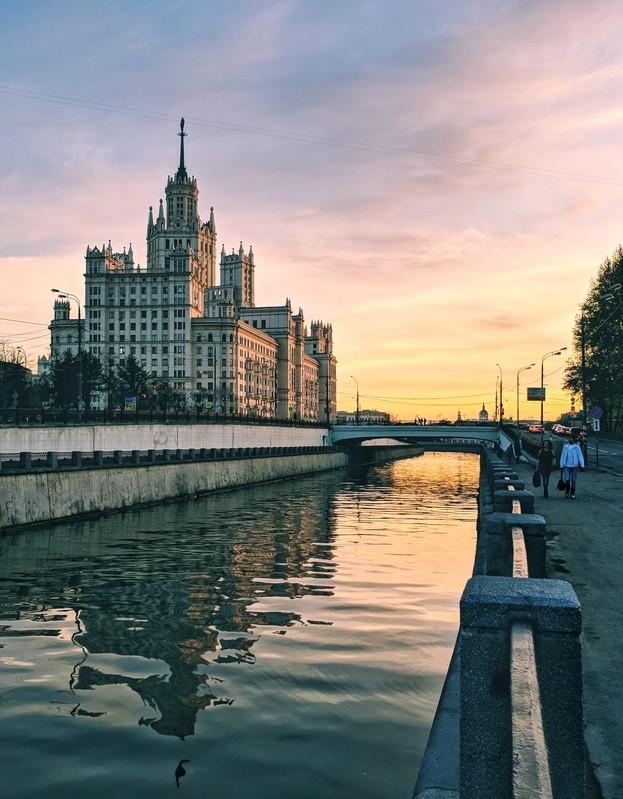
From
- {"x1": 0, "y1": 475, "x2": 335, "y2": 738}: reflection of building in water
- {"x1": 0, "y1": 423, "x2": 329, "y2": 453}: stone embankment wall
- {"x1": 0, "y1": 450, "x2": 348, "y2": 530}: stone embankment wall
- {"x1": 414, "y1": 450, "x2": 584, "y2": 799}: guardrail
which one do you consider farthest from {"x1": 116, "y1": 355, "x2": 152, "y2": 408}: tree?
{"x1": 414, "y1": 450, "x2": 584, "y2": 799}: guardrail

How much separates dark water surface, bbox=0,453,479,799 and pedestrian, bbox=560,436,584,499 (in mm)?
4105

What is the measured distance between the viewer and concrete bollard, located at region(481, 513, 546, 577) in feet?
30.7

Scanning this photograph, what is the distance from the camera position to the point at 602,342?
88312 mm

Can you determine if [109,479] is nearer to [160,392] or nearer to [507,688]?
[507,688]

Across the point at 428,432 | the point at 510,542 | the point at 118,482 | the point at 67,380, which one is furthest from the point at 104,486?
the point at 67,380

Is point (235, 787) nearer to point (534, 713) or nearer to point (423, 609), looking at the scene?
point (534, 713)

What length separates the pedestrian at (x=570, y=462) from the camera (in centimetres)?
2644

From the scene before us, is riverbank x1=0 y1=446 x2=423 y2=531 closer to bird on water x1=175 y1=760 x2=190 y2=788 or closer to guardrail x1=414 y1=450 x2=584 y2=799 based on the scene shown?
bird on water x1=175 y1=760 x2=190 y2=788

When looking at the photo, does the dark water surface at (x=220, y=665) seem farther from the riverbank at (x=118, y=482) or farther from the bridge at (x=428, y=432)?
the bridge at (x=428, y=432)

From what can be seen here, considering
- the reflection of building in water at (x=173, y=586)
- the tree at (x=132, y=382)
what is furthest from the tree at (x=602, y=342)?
the tree at (x=132, y=382)

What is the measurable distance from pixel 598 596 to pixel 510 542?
9.66 ft

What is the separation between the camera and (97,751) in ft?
30.5

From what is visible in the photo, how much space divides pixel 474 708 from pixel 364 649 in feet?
31.8

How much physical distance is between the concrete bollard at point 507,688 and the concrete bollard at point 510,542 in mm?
4646
